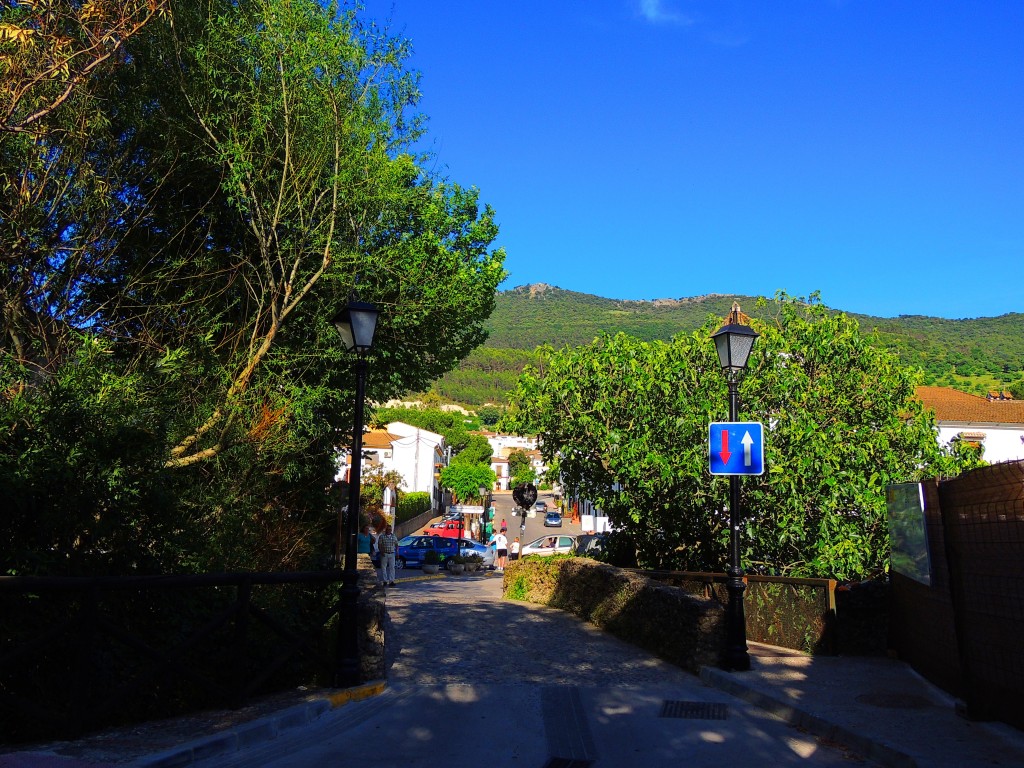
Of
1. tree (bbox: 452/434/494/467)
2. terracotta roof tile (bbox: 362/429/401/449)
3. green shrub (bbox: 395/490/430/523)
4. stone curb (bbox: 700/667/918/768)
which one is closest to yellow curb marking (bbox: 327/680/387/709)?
stone curb (bbox: 700/667/918/768)

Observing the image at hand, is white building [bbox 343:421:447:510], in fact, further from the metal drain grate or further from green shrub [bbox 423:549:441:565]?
the metal drain grate

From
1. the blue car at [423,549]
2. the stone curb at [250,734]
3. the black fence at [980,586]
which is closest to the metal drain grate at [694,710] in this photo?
the black fence at [980,586]

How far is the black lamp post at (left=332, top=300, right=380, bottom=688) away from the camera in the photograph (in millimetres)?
8055

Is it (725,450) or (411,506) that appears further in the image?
(411,506)

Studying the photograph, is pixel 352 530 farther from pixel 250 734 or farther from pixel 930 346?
pixel 930 346

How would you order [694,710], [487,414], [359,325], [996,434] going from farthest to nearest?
[487,414] < [996,434] < [359,325] < [694,710]

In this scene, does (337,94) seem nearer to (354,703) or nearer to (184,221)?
(184,221)

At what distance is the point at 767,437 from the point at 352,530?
28.7ft

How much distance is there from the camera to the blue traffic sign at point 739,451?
10141 mm

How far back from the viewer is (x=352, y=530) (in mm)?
8562

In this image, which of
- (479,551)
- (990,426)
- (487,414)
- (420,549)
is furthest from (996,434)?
(487,414)

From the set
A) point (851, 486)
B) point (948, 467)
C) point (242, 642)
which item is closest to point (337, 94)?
point (242, 642)

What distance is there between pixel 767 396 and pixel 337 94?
9.34m

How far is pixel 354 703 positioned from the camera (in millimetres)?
7695
